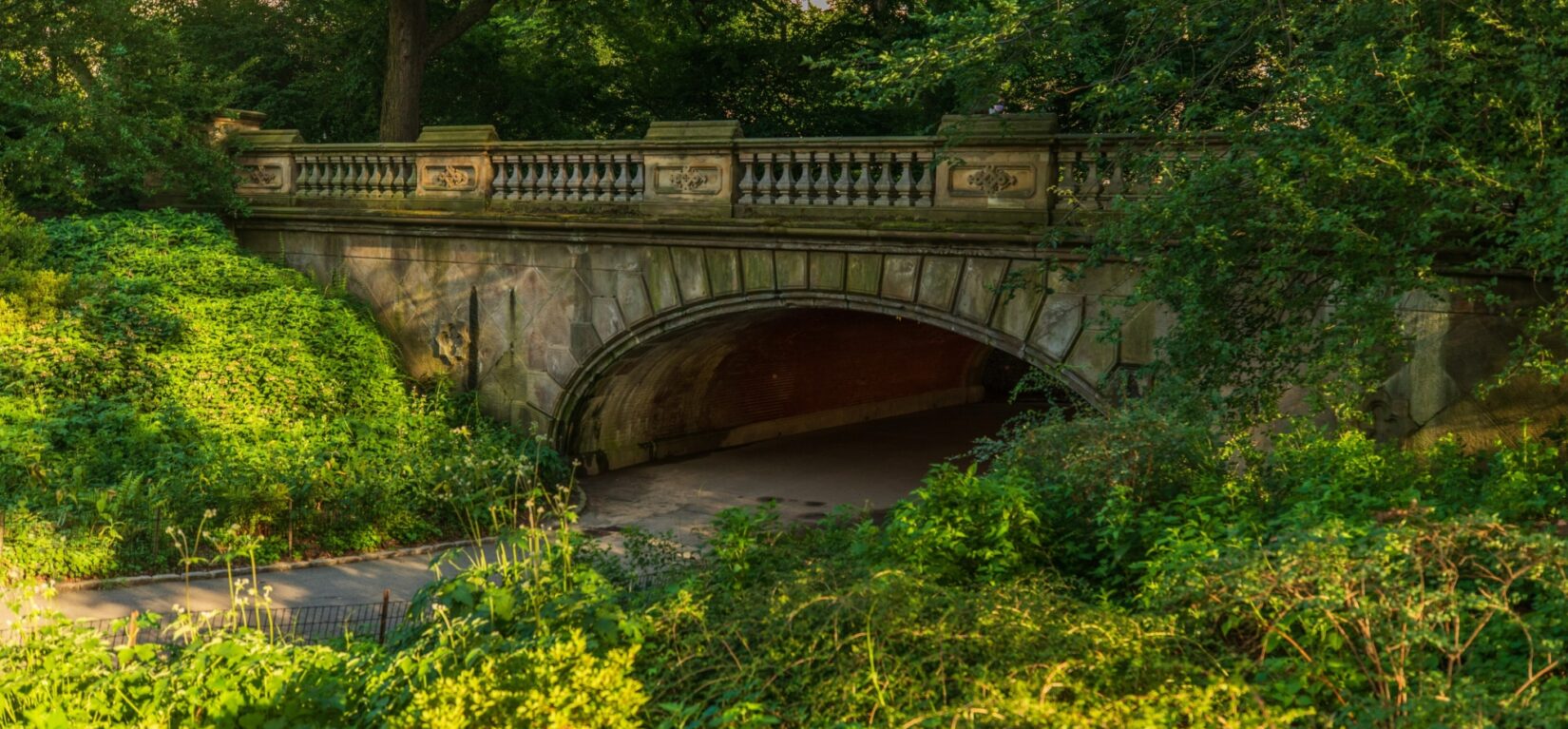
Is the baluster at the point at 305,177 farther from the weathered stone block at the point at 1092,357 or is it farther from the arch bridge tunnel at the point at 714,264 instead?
the weathered stone block at the point at 1092,357

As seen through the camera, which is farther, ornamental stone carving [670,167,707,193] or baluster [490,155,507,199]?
baluster [490,155,507,199]

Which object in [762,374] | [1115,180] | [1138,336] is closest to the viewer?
[1115,180]

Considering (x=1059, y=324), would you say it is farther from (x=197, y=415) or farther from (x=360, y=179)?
(x=360, y=179)

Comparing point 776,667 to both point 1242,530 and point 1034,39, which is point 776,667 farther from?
point 1034,39

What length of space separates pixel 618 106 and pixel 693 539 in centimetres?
1250

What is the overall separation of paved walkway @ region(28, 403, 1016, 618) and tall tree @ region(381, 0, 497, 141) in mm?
5851

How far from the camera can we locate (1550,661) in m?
4.70

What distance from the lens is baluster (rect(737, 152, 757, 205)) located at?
13.1 meters

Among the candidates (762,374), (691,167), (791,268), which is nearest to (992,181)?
(791,268)

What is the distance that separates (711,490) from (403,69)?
738 centimetres

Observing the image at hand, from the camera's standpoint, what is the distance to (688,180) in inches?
531

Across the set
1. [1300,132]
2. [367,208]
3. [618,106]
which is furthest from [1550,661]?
[618,106]

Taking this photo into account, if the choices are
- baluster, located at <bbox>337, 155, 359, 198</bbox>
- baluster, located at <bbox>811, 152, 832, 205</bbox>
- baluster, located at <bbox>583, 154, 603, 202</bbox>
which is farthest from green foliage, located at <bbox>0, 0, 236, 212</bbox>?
baluster, located at <bbox>811, 152, 832, 205</bbox>

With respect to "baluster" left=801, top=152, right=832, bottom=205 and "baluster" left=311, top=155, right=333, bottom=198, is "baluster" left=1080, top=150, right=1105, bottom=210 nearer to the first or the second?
"baluster" left=801, top=152, right=832, bottom=205
